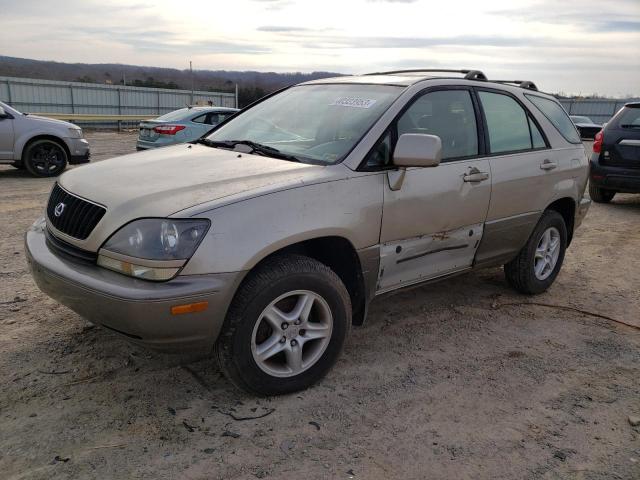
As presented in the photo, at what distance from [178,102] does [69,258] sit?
30451 millimetres

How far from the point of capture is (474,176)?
3.90 m

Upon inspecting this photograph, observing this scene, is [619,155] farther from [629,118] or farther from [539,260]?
[539,260]

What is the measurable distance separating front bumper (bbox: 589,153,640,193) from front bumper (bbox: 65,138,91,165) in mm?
9188

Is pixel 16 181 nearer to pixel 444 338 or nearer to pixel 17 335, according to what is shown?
pixel 17 335

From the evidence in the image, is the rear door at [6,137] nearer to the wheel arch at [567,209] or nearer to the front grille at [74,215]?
the front grille at [74,215]

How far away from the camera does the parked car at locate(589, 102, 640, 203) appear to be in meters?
8.73

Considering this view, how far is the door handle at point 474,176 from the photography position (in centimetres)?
385

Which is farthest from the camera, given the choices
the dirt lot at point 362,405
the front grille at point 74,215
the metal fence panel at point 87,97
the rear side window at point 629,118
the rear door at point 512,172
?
the metal fence panel at point 87,97

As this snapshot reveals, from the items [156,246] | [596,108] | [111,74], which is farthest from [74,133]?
[111,74]

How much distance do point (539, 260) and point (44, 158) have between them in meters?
9.05

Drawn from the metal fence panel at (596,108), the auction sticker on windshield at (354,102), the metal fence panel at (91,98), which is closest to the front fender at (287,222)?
the auction sticker on windshield at (354,102)

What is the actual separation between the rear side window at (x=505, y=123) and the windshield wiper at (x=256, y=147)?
64.1 inches

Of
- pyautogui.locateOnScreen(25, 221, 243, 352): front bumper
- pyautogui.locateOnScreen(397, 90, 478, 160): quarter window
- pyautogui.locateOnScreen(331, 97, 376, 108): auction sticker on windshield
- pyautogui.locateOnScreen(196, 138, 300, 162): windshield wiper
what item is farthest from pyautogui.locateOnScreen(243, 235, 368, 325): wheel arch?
pyautogui.locateOnScreen(331, 97, 376, 108): auction sticker on windshield

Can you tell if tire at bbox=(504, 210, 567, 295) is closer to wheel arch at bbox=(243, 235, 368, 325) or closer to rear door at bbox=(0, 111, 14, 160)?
wheel arch at bbox=(243, 235, 368, 325)
